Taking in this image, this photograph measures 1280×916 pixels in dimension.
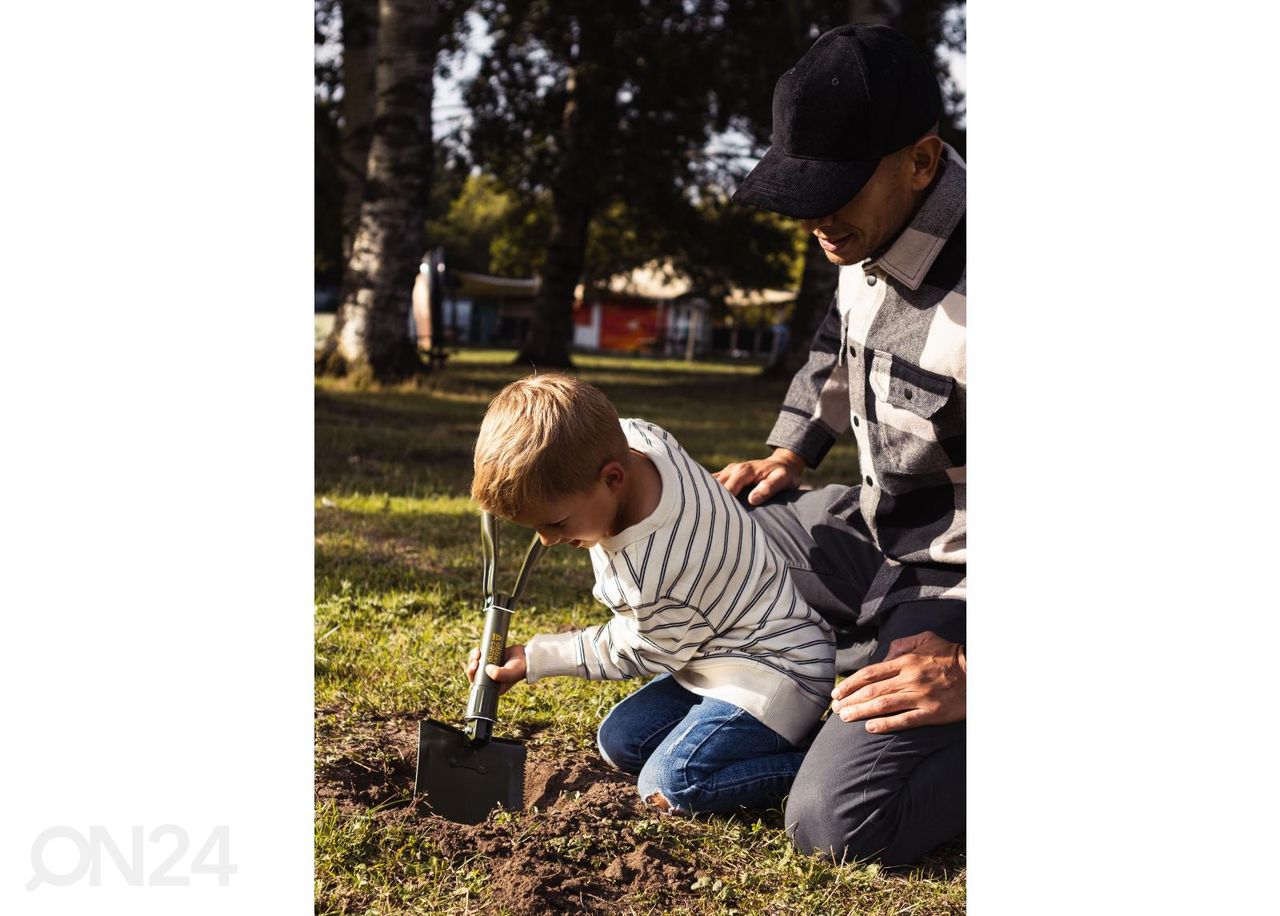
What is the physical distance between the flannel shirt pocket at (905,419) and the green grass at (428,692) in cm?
77

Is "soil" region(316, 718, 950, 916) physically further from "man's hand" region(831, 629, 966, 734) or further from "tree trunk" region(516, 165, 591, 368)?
"tree trunk" region(516, 165, 591, 368)

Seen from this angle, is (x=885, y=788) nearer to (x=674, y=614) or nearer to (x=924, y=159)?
(x=674, y=614)

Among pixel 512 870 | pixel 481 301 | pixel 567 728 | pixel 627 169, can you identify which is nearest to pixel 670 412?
pixel 627 169

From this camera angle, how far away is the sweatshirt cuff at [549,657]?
92.8 inches

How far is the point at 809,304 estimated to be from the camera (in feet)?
50.4

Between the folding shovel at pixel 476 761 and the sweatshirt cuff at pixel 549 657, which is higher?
the sweatshirt cuff at pixel 549 657

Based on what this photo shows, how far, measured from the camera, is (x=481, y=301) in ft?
154

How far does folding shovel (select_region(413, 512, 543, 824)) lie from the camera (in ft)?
7.47

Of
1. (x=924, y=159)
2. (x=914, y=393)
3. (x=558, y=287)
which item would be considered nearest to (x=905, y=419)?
(x=914, y=393)

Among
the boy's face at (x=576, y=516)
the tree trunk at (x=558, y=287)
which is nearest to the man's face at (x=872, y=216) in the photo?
the boy's face at (x=576, y=516)

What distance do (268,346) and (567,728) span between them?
1421 millimetres

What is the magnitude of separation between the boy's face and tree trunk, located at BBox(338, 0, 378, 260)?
1065 cm

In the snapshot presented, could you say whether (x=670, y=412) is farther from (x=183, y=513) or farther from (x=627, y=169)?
(x=183, y=513)

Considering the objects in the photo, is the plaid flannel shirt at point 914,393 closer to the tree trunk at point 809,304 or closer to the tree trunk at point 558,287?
the tree trunk at point 809,304
